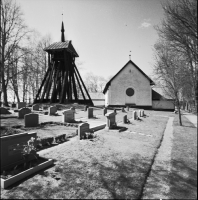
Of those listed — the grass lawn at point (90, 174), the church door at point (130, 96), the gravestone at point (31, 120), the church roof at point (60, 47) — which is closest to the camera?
the grass lawn at point (90, 174)

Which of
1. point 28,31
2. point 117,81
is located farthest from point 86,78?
point 28,31

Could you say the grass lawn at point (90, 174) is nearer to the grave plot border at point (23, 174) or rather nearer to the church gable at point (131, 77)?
the grave plot border at point (23, 174)

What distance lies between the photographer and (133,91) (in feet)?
92.4

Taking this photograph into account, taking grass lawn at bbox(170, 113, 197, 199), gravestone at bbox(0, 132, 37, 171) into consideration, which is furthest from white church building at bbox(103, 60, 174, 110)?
gravestone at bbox(0, 132, 37, 171)

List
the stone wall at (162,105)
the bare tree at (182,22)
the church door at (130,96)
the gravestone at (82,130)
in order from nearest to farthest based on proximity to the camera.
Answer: the bare tree at (182,22)
the gravestone at (82,130)
the stone wall at (162,105)
the church door at (130,96)

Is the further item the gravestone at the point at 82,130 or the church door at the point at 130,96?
the church door at the point at 130,96

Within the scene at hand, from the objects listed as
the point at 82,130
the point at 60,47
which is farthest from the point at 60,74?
the point at 82,130

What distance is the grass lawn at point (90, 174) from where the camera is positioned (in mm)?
3039

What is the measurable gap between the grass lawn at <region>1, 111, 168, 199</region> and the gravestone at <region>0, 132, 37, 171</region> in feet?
2.80

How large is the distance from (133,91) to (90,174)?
25538 millimetres

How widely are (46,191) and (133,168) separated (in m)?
2.31

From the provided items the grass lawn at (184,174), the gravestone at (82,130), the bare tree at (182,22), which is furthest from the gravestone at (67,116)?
the bare tree at (182,22)

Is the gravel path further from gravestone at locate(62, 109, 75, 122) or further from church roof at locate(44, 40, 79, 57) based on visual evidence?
church roof at locate(44, 40, 79, 57)

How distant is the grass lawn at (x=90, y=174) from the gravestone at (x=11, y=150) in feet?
2.80
